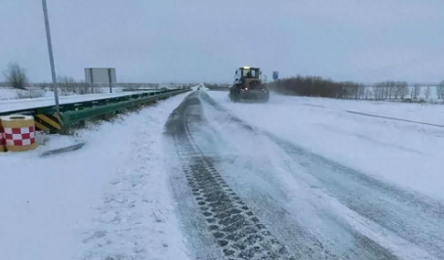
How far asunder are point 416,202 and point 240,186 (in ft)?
8.76

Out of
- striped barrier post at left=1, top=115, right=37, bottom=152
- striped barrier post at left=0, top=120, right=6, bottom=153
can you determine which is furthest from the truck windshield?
striped barrier post at left=0, top=120, right=6, bottom=153

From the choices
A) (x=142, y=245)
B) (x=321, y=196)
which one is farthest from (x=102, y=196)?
(x=321, y=196)

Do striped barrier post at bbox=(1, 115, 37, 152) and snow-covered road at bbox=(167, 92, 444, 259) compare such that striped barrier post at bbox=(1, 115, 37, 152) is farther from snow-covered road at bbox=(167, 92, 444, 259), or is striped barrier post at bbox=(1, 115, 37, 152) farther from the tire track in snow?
the tire track in snow

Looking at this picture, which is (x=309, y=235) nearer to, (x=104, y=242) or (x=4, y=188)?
(x=104, y=242)

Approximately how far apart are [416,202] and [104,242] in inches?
171

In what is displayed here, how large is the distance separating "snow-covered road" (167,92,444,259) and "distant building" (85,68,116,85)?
3590 centimetres

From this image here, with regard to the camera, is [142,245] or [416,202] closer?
[142,245]

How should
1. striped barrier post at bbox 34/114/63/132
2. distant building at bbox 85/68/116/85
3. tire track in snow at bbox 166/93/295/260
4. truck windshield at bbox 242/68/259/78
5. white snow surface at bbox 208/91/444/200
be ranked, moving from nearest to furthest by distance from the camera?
tire track in snow at bbox 166/93/295/260, white snow surface at bbox 208/91/444/200, striped barrier post at bbox 34/114/63/132, truck windshield at bbox 242/68/259/78, distant building at bbox 85/68/116/85

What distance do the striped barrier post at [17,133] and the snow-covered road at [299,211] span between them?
3.62 meters

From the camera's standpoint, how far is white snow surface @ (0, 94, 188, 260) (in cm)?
306

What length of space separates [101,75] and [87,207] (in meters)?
40.6

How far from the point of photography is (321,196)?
4.41 m

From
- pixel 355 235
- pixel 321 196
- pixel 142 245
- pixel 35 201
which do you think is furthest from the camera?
pixel 321 196

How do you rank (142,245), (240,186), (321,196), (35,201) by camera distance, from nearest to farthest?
(142,245) → (35,201) → (321,196) → (240,186)
